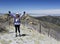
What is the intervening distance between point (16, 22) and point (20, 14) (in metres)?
0.90

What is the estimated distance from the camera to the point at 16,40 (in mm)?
19406

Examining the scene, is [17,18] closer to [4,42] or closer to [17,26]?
[17,26]

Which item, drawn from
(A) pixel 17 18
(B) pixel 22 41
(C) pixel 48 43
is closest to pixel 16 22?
(A) pixel 17 18

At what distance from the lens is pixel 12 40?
19562mm

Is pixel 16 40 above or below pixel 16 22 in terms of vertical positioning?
below

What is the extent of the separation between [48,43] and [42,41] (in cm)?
→ 91

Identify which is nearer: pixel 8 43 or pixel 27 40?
pixel 8 43

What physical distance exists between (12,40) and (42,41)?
2.42 m

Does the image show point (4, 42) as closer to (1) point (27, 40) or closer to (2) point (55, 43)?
(1) point (27, 40)

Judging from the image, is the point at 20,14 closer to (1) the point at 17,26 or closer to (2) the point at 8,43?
(1) the point at 17,26

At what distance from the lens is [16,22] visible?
1959 centimetres

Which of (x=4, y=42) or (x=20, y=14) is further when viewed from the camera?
(x=20, y=14)

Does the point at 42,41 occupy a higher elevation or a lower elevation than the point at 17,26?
lower

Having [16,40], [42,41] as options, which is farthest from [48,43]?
[16,40]
